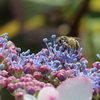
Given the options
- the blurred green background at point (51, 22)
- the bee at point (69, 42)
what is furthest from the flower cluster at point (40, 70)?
the blurred green background at point (51, 22)

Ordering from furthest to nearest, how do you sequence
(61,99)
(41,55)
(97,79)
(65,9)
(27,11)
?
(65,9) < (27,11) < (41,55) < (97,79) < (61,99)

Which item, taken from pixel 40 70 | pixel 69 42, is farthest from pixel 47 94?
pixel 69 42

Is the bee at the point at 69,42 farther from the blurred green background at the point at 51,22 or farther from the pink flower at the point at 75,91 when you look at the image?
the blurred green background at the point at 51,22

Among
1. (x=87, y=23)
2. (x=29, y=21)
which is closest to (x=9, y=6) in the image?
(x=29, y=21)

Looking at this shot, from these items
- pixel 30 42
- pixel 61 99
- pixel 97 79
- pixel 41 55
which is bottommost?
pixel 61 99

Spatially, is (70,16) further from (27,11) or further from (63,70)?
(63,70)

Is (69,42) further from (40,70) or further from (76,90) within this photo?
(76,90)

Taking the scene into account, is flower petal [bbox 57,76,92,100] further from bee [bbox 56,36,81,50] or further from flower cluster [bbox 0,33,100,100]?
bee [bbox 56,36,81,50]
